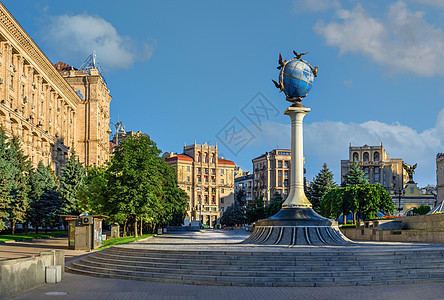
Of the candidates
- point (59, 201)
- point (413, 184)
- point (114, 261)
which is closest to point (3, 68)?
point (59, 201)

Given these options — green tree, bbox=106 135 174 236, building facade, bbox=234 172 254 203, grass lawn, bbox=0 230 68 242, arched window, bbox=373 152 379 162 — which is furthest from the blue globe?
building facade, bbox=234 172 254 203

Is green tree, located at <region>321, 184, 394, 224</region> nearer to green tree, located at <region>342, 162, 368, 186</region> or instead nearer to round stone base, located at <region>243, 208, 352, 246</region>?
green tree, located at <region>342, 162, 368, 186</region>

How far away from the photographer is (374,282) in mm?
15141

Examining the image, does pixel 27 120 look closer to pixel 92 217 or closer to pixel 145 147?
pixel 145 147

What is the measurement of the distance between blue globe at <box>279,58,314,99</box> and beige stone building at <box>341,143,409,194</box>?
102m

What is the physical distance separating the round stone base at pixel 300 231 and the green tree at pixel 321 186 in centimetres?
4376

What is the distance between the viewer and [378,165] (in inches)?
4975

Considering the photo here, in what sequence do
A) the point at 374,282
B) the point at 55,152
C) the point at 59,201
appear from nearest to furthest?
the point at 374,282 → the point at 59,201 → the point at 55,152

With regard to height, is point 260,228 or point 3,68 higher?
point 3,68

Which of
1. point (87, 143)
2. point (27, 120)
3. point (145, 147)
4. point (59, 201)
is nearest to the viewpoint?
point (145, 147)

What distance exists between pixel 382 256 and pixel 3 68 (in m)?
46.4

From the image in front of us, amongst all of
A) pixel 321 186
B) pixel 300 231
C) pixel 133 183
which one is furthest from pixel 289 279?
pixel 321 186

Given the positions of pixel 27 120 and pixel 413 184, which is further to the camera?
pixel 413 184

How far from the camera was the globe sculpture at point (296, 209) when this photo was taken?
24.1 meters
